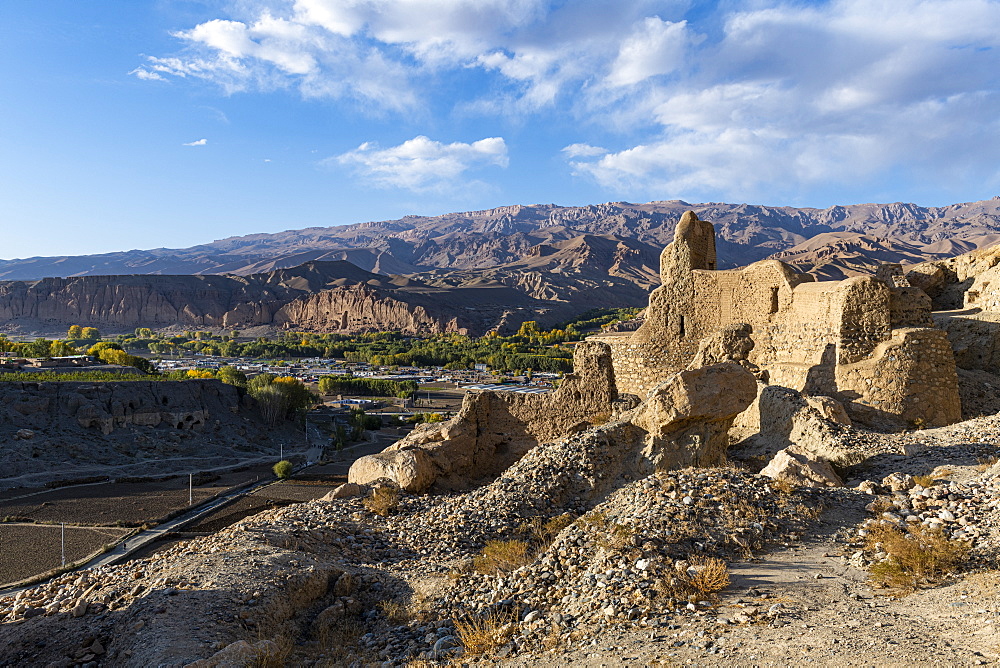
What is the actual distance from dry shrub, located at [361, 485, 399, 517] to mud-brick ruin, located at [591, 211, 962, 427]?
6276 millimetres

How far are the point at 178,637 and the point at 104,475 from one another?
35.5 meters

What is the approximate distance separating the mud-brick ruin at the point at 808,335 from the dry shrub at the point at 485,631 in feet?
29.6

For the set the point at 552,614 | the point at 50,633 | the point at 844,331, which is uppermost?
the point at 844,331

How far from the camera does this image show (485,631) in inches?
264

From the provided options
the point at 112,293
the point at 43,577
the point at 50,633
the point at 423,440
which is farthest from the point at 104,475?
the point at 112,293

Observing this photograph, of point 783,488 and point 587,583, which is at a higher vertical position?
point 783,488

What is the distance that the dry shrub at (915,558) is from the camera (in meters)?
6.51

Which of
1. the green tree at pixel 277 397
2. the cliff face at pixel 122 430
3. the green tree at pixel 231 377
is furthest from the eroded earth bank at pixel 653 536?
the green tree at pixel 231 377

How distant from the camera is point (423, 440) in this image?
1541 cm

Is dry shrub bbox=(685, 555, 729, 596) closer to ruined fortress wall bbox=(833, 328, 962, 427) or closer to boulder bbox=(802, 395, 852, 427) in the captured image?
boulder bbox=(802, 395, 852, 427)

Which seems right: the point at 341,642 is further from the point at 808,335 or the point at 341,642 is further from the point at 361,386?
the point at 361,386

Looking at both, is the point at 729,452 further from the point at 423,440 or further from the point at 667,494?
the point at 423,440

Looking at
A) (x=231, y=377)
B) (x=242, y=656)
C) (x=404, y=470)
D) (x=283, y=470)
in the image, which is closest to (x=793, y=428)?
(x=404, y=470)

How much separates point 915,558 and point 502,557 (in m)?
4.92
